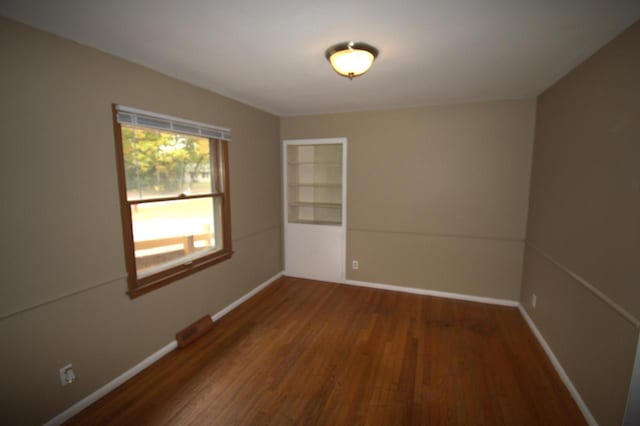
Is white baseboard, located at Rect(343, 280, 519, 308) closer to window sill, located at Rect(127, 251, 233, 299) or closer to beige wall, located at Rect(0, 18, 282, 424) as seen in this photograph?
window sill, located at Rect(127, 251, 233, 299)

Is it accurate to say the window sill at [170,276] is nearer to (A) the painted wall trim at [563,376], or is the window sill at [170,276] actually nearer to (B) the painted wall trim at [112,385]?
(B) the painted wall trim at [112,385]

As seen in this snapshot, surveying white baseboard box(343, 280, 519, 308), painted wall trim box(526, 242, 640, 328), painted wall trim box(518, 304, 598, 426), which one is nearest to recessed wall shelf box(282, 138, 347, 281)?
white baseboard box(343, 280, 519, 308)

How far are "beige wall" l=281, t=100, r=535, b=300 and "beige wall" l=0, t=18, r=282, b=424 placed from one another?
2.40 m

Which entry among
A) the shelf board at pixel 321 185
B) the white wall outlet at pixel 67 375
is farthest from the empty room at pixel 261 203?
the shelf board at pixel 321 185

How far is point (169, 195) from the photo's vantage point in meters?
2.55

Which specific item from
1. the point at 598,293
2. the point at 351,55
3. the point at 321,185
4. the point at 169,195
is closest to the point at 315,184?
the point at 321,185

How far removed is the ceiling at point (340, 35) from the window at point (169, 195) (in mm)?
515

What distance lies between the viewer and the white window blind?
210 centimetres

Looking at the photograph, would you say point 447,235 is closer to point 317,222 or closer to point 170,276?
point 317,222

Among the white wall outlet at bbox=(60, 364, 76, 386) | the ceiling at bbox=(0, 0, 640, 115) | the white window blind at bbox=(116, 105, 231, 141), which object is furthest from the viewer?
the white window blind at bbox=(116, 105, 231, 141)

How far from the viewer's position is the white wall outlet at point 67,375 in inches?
71.6

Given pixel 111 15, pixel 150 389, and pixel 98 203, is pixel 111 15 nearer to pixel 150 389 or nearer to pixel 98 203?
pixel 98 203

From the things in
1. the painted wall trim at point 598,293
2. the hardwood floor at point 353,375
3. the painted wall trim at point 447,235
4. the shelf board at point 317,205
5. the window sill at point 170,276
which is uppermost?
the shelf board at point 317,205

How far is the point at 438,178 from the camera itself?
3582 millimetres
